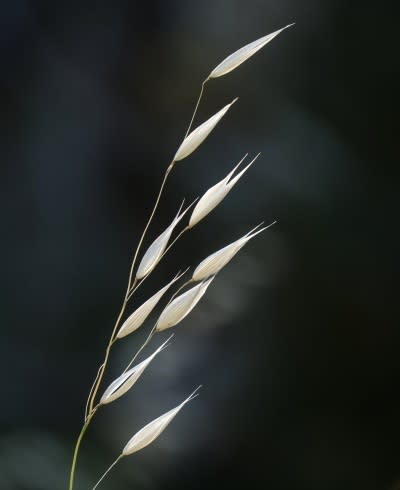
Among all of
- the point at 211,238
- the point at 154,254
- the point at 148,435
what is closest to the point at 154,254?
the point at 154,254

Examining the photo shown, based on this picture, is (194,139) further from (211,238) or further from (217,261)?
(211,238)

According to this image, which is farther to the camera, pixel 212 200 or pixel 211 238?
pixel 211 238

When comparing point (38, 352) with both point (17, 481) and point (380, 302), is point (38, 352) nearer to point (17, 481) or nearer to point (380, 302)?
point (17, 481)

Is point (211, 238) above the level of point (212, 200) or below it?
below

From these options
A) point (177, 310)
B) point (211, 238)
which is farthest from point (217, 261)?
point (211, 238)

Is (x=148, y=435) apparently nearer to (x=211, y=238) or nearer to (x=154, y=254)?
(x=154, y=254)

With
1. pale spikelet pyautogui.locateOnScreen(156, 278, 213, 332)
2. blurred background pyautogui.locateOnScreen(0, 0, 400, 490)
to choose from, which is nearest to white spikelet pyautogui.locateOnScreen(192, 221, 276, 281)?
pale spikelet pyautogui.locateOnScreen(156, 278, 213, 332)

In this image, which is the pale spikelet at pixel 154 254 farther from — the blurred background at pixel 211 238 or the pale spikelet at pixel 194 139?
the blurred background at pixel 211 238

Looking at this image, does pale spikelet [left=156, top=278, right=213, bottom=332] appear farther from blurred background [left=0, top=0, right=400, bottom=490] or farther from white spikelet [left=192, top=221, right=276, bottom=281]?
blurred background [left=0, top=0, right=400, bottom=490]

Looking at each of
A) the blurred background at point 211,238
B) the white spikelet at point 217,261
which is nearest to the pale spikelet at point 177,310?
the white spikelet at point 217,261

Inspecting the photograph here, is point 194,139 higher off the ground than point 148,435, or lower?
higher
